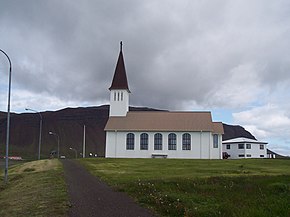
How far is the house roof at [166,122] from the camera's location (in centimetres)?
6125

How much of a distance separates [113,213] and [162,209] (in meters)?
1.48

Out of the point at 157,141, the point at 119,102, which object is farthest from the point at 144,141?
the point at 119,102

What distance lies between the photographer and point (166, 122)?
63.2 m

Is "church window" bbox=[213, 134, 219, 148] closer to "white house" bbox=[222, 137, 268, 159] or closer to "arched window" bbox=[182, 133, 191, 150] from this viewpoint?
"arched window" bbox=[182, 133, 191, 150]

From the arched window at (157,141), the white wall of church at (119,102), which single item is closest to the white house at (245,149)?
the arched window at (157,141)

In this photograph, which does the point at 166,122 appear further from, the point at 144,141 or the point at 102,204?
the point at 102,204

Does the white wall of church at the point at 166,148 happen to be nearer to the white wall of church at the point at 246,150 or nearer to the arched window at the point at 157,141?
the arched window at the point at 157,141

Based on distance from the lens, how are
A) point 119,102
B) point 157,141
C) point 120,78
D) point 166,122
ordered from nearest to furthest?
point 157,141
point 166,122
point 119,102
point 120,78

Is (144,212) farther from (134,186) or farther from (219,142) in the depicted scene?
(219,142)

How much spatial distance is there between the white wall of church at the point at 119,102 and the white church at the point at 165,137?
4.82ft

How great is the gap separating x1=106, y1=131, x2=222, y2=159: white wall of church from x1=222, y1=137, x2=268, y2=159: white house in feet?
54.5

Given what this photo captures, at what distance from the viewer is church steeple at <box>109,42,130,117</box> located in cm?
6588

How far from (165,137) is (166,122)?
9.85ft

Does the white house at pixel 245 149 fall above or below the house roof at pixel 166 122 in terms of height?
below
